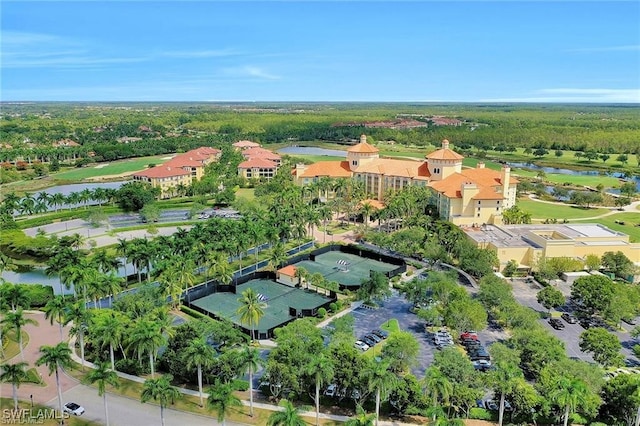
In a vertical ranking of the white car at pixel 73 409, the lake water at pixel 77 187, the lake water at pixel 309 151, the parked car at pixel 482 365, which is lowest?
the parked car at pixel 482 365

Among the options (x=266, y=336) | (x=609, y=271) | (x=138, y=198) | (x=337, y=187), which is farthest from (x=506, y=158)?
(x=266, y=336)

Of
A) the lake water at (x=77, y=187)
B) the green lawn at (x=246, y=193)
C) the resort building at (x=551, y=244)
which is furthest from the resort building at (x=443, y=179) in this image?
the lake water at (x=77, y=187)

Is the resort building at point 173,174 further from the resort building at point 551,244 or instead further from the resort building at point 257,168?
the resort building at point 551,244

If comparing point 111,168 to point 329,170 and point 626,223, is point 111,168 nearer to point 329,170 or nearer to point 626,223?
point 329,170

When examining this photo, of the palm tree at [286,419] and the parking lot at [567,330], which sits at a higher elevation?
the palm tree at [286,419]

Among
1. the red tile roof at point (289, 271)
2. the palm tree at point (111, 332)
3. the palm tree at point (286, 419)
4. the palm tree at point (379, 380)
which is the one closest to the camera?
the palm tree at point (286, 419)

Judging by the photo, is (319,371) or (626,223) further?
(626,223)

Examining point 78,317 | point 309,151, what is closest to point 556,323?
point 78,317

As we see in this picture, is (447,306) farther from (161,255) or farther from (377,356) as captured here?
(161,255)
